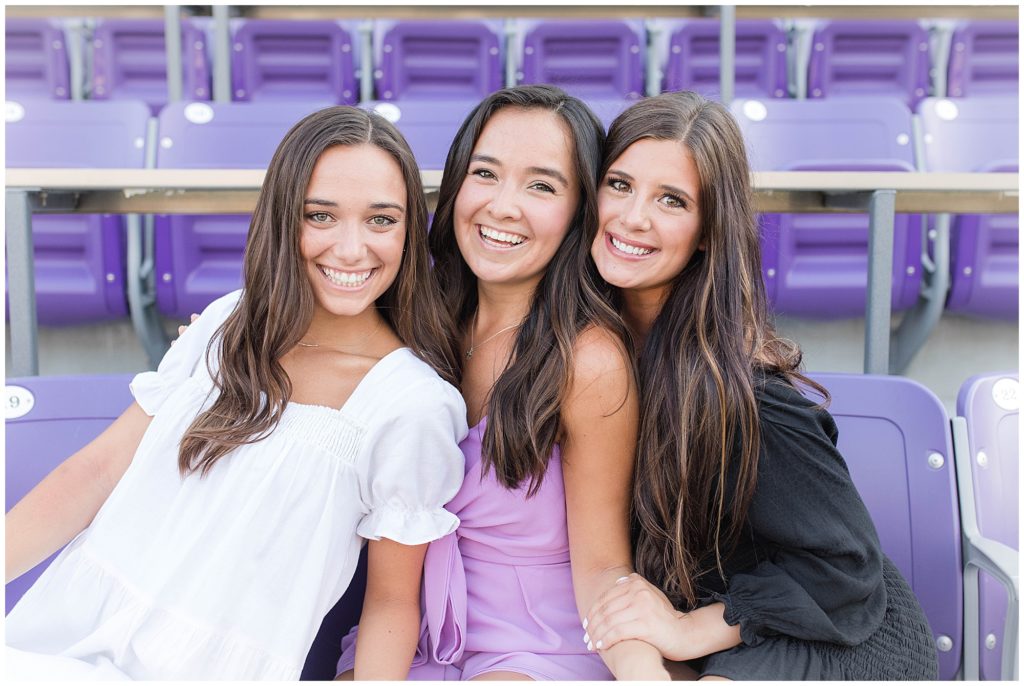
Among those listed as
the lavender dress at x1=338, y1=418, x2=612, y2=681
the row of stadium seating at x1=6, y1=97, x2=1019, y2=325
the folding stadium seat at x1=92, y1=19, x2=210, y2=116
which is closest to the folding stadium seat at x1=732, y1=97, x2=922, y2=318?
the row of stadium seating at x1=6, y1=97, x2=1019, y2=325

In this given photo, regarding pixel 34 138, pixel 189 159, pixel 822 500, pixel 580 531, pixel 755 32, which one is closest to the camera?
pixel 822 500

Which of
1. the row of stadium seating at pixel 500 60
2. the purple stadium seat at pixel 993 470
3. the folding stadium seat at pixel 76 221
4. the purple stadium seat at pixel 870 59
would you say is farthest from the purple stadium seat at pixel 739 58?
the purple stadium seat at pixel 993 470

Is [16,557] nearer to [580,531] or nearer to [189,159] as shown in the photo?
[580,531]

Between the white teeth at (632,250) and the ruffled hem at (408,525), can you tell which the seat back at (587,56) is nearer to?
the white teeth at (632,250)

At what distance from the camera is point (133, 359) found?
2.87 meters

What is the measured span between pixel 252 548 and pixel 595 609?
18.6 inches

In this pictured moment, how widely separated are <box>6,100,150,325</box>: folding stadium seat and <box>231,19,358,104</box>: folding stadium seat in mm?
793

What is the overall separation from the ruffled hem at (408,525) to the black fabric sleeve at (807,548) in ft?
1.32

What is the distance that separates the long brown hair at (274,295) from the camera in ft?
4.05

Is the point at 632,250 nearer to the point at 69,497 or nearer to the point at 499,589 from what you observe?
the point at 499,589

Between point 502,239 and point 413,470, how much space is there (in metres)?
0.37

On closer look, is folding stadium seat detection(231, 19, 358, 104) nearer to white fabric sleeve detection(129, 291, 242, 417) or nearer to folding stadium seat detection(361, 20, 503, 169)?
folding stadium seat detection(361, 20, 503, 169)

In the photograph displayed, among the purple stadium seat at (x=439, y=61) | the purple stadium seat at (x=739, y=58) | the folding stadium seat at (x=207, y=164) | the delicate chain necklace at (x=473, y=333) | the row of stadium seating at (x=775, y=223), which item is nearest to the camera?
the delicate chain necklace at (x=473, y=333)

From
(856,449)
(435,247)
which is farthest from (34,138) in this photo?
(856,449)
